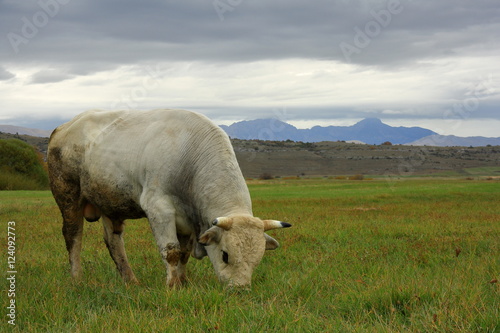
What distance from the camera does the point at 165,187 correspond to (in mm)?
7484

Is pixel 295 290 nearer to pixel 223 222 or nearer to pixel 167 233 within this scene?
pixel 223 222

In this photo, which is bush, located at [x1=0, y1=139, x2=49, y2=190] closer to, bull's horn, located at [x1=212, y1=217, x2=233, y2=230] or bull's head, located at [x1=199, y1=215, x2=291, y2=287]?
bull's head, located at [x1=199, y1=215, x2=291, y2=287]

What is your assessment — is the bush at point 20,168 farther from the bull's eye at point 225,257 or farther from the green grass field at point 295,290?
the bull's eye at point 225,257

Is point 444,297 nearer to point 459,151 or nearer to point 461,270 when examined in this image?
point 461,270

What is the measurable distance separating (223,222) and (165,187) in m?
1.43

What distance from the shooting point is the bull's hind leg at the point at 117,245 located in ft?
27.8

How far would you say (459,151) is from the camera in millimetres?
131750

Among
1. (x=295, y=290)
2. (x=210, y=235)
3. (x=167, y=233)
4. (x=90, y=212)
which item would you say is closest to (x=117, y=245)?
(x=90, y=212)

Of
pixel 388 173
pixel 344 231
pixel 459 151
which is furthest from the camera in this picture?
pixel 459 151

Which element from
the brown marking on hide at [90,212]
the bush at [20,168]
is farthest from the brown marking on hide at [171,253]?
the bush at [20,168]

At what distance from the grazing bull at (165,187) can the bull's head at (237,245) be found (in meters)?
0.01

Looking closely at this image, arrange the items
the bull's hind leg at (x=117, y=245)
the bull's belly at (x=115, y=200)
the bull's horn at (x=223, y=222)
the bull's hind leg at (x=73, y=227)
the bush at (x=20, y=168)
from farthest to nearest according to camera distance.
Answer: the bush at (x=20, y=168)
the bull's hind leg at (x=73, y=227)
the bull's hind leg at (x=117, y=245)
the bull's belly at (x=115, y=200)
the bull's horn at (x=223, y=222)

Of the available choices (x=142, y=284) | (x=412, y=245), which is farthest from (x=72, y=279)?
(x=412, y=245)

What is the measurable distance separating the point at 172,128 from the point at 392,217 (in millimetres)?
12075
